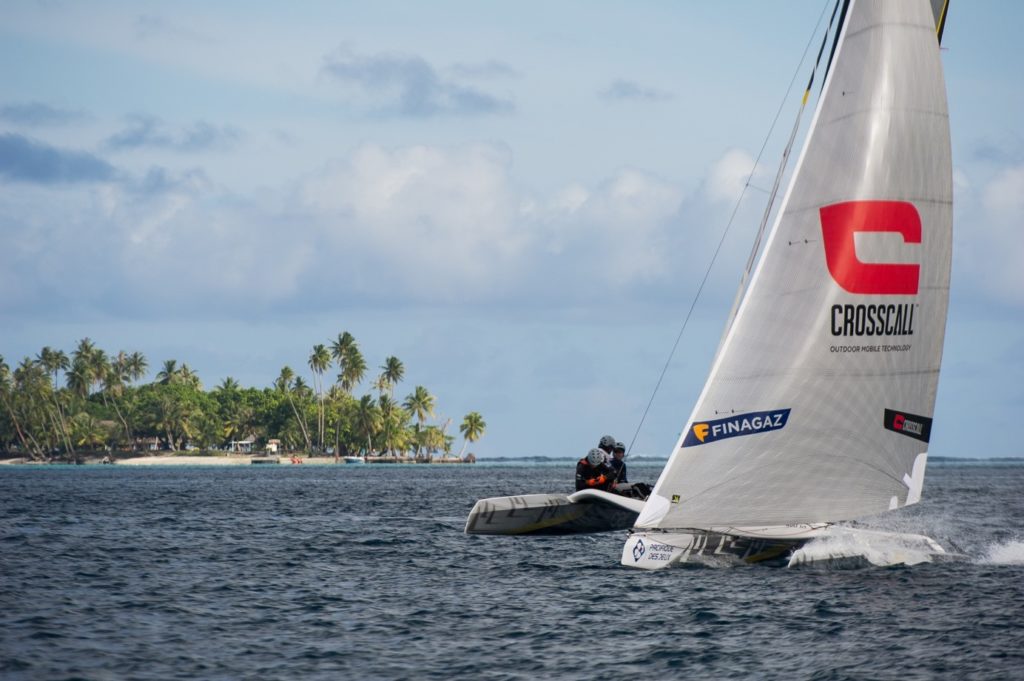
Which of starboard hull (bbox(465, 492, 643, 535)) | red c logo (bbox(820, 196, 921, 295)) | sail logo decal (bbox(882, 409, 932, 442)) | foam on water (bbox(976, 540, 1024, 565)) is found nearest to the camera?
red c logo (bbox(820, 196, 921, 295))

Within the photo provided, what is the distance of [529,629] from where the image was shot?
1670cm

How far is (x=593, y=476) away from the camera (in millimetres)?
27125

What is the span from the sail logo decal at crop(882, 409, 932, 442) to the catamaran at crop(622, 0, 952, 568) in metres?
0.06

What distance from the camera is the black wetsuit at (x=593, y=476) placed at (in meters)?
27.1

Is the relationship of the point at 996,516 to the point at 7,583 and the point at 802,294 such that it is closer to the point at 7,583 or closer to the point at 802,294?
the point at 802,294

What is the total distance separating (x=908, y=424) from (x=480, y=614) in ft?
26.2

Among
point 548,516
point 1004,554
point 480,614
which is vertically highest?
point 548,516

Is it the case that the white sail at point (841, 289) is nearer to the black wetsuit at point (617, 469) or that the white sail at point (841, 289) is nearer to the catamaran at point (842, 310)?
the catamaran at point (842, 310)

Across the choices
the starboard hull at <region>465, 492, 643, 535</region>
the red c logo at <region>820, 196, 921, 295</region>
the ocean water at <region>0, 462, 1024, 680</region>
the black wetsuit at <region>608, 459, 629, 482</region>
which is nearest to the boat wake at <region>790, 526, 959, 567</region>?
the ocean water at <region>0, 462, 1024, 680</region>

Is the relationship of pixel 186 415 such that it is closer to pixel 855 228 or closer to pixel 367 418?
pixel 367 418

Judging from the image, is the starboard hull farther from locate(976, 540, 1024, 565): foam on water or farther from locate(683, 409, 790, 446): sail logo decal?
locate(976, 540, 1024, 565): foam on water

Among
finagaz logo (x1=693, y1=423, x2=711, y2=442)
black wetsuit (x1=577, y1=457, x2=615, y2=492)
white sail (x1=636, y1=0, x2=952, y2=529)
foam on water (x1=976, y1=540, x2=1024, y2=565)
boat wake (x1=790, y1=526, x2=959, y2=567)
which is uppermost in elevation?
white sail (x1=636, y1=0, x2=952, y2=529)

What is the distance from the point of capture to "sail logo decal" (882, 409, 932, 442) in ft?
67.2

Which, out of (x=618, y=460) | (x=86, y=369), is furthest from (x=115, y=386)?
Answer: (x=618, y=460)
